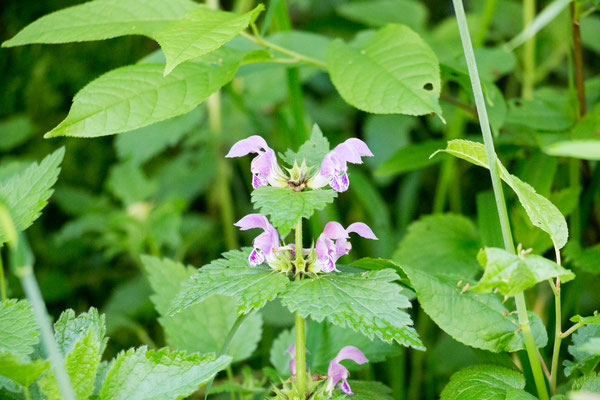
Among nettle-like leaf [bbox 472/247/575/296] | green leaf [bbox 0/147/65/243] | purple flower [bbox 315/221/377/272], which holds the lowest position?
purple flower [bbox 315/221/377/272]

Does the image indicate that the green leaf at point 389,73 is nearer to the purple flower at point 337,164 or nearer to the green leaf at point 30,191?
the purple flower at point 337,164

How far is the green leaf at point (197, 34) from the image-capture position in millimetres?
668

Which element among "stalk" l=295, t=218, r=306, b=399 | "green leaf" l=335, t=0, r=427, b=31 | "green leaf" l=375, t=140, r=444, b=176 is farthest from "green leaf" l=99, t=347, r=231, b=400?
Answer: "green leaf" l=335, t=0, r=427, b=31

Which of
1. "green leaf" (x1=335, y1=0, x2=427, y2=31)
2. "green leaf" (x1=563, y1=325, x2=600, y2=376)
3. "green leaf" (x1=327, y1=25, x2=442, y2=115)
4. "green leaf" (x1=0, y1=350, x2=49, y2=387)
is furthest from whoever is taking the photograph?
"green leaf" (x1=335, y1=0, x2=427, y2=31)

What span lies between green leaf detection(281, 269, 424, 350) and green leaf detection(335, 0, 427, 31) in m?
0.96

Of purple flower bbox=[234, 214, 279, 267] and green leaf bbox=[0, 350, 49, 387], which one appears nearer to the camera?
green leaf bbox=[0, 350, 49, 387]

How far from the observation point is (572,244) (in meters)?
0.94

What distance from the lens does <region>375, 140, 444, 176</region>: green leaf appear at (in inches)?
41.9

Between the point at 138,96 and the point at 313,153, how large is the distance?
27 centimetres

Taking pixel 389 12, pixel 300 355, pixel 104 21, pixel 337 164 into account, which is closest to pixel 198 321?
pixel 300 355

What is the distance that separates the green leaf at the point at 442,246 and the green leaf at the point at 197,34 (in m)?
0.47

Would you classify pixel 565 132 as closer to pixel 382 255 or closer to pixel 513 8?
pixel 382 255

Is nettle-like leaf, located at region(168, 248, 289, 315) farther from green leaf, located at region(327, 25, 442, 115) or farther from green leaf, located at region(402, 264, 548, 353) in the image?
green leaf, located at region(327, 25, 442, 115)

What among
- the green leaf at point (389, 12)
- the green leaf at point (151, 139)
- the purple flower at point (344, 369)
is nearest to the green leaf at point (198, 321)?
the purple flower at point (344, 369)
